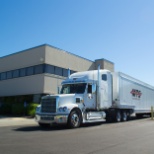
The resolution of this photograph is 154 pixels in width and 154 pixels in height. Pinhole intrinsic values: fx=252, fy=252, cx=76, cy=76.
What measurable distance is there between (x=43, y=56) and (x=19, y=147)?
20206 mm

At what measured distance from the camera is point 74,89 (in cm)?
1653

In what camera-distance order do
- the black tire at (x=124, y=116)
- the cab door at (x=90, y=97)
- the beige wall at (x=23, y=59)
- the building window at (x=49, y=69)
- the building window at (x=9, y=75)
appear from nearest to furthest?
the cab door at (x=90, y=97)
the black tire at (x=124, y=116)
the building window at (x=49, y=69)
the beige wall at (x=23, y=59)
the building window at (x=9, y=75)

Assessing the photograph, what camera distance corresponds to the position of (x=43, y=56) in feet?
90.6

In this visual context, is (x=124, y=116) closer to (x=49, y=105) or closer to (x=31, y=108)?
(x=49, y=105)

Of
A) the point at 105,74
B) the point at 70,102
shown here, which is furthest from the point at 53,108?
the point at 105,74

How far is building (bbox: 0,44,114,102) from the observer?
2762cm

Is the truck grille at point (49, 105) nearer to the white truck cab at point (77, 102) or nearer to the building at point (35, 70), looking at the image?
the white truck cab at point (77, 102)

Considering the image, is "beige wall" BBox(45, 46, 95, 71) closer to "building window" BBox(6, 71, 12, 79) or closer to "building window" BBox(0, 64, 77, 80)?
"building window" BBox(0, 64, 77, 80)

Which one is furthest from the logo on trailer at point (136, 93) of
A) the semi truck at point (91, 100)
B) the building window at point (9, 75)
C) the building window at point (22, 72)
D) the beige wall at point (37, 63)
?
the building window at point (9, 75)

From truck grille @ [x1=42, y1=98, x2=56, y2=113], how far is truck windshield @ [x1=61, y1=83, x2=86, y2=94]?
196 cm

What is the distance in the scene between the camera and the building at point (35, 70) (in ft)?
90.6

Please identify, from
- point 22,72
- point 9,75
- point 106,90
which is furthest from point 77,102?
point 9,75

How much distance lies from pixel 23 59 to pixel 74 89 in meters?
15.2

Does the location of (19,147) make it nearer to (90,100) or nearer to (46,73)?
(90,100)
